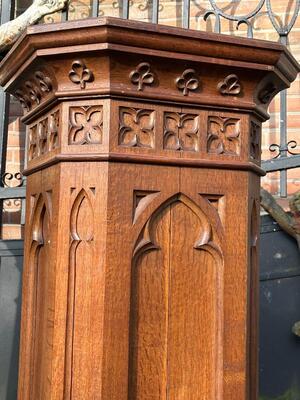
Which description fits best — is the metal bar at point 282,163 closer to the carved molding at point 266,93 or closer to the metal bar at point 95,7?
the metal bar at point 95,7

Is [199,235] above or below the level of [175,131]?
below

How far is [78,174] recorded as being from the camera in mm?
1351

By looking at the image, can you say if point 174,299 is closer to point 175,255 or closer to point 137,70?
point 175,255

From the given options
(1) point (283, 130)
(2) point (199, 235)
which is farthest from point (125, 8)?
(2) point (199, 235)

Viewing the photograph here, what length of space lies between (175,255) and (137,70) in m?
0.37

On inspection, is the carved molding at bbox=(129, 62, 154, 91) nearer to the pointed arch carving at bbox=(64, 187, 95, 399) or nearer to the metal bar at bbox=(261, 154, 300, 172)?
the pointed arch carving at bbox=(64, 187, 95, 399)

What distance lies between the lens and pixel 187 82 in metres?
1.37

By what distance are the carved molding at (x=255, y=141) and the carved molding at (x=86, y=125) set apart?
0.35m

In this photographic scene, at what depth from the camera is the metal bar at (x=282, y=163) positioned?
345 cm

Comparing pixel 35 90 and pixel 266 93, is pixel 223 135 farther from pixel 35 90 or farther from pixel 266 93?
pixel 35 90

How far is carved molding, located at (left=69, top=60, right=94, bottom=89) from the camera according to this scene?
1.33 metres

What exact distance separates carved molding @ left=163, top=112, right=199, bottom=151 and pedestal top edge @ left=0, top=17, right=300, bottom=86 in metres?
0.13

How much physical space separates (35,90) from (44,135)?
0.10 meters

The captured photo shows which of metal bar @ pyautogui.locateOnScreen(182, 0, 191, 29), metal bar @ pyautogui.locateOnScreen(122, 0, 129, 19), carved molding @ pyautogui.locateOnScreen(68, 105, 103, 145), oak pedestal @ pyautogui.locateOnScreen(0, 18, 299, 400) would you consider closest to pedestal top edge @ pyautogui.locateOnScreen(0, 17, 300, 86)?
oak pedestal @ pyautogui.locateOnScreen(0, 18, 299, 400)
